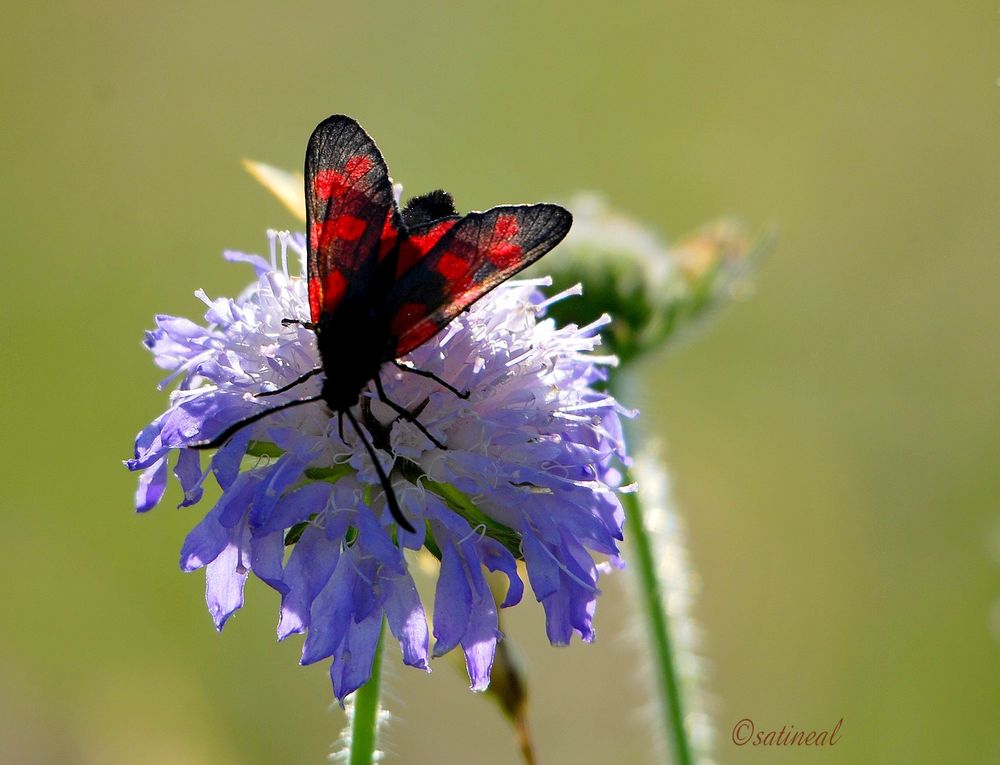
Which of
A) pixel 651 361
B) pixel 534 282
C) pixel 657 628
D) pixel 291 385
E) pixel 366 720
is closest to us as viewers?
pixel 366 720

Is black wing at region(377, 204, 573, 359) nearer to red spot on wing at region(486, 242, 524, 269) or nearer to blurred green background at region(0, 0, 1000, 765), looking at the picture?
red spot on wing at region(486, 242, 524, 269)

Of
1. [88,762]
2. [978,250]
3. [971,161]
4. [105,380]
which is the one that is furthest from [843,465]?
[88,762]

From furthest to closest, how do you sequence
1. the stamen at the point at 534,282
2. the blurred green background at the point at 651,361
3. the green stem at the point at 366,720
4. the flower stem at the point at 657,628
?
the blurred green background at the point at 651,361, the flower stem at the point at 657,628, the stamen at the point at 534,282, the green stem at the point at 366,720

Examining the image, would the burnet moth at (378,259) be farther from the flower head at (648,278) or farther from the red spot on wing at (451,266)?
the flower head at (648,278)

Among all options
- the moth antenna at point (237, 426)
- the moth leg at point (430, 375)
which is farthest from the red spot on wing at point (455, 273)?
the moth antenna at point (237, 426)

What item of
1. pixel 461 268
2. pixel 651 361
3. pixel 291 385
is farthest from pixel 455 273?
pixel 651 361

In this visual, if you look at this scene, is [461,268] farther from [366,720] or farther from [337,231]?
[366,720]
